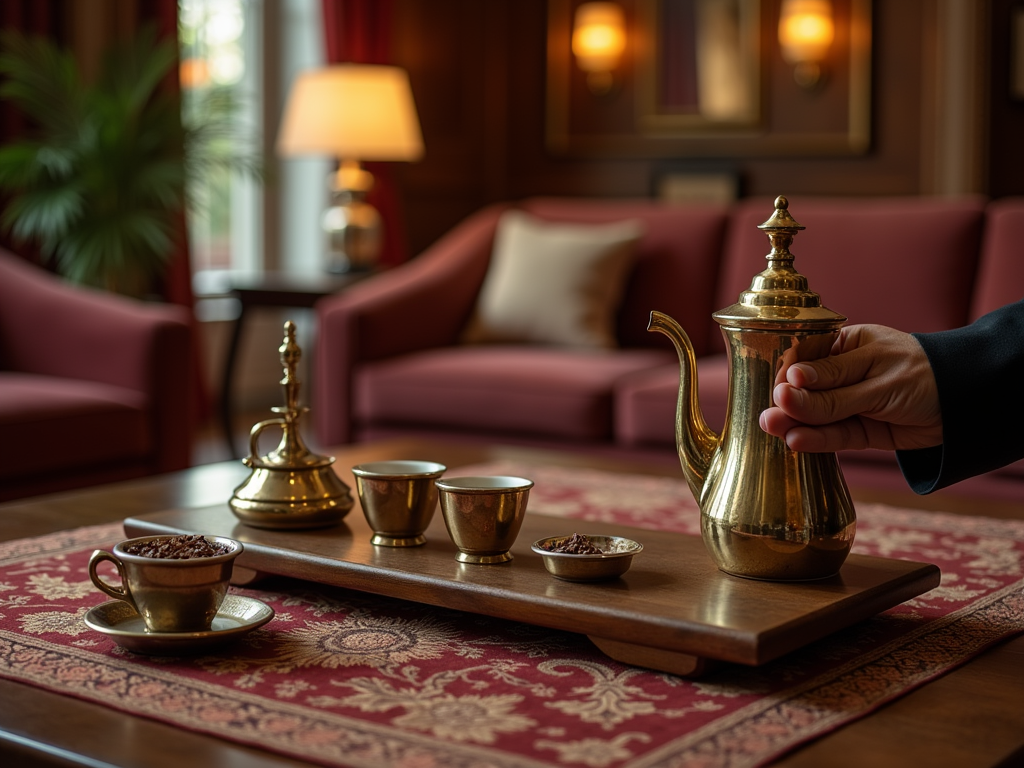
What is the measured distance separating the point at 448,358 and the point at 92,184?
1300 millimetres

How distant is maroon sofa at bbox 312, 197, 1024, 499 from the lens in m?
3.35

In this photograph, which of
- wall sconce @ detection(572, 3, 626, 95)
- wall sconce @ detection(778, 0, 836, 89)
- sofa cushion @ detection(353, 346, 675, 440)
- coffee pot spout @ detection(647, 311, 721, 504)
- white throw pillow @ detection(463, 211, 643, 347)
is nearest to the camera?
coffee pot spout @ detection(647, 311, 721, 504)

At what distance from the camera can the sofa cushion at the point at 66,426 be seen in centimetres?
281

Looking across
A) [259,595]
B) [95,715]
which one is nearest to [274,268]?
[259,595]

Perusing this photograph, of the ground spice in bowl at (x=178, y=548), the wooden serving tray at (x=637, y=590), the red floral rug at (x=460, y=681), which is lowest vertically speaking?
the red floral rug at (x=460, y=681)

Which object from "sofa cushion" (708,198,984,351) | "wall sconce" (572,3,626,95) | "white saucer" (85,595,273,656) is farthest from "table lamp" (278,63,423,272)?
"white saucer" (85,595,273,656)

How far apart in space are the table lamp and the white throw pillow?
817 millimetres

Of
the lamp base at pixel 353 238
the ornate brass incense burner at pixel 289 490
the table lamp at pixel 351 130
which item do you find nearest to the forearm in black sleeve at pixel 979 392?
the ornate brass incense burner at pixel 289 490

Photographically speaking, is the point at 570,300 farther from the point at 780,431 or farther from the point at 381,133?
the point at 780,431

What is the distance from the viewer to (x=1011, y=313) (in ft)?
4.32

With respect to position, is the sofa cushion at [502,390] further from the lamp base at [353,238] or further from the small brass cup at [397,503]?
the small brass cup at [397,503]

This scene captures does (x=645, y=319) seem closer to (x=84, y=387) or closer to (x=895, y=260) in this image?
(x=895, y=260)

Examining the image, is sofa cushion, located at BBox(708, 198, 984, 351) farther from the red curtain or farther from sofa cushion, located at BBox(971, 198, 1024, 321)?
the red curtain

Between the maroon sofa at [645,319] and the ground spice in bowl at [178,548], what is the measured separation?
1.97 metres
